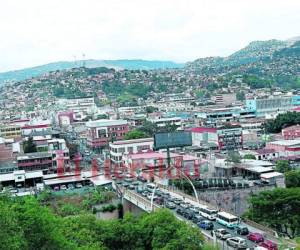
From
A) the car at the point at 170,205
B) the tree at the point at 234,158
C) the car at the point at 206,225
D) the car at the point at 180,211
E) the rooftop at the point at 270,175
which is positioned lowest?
the rooftop at the point at 270,175

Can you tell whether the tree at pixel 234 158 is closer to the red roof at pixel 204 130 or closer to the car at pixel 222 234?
the red roof at pixel 204 130

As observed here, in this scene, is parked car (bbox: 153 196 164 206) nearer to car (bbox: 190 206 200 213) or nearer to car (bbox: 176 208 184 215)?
car (bbox: 176 208 184 215)

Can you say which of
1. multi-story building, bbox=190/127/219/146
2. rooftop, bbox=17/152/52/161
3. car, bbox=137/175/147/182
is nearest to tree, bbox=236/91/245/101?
multi-story building, bbox=190/127/219/146

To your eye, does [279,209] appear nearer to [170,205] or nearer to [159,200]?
[170,205]

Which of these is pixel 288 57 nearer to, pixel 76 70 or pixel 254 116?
pixel 76 70

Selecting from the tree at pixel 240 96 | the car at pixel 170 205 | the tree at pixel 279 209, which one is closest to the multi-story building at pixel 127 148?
the car at pixel 170 205

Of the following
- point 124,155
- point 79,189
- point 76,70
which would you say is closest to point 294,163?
point 124,155
